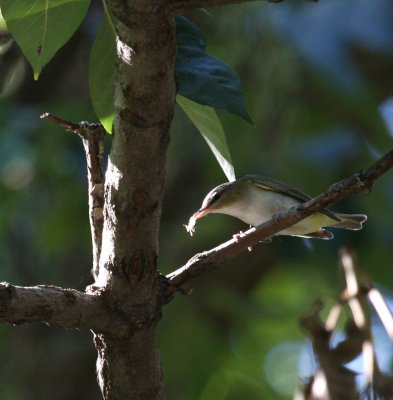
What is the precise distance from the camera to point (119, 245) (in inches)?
55.9

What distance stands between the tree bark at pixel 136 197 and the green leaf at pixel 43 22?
0.55ft

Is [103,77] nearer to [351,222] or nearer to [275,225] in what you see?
[275,225]

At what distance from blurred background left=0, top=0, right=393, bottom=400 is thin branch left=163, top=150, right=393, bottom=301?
1.88m

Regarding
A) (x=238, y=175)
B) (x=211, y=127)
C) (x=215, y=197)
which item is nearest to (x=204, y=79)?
(x=211, y=127)

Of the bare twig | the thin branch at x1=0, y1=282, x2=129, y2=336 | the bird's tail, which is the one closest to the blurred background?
the bird's tail

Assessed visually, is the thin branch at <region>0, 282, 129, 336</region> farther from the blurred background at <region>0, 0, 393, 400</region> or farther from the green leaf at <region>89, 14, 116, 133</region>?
the blurred background at <region>0, 0, 393, 400</region>

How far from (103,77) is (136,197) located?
0.22 meters

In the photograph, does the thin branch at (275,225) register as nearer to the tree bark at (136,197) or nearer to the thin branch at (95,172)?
the tree bark at (136,197)

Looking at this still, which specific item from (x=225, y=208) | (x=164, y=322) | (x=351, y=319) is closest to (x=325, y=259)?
(x=164, y=322)

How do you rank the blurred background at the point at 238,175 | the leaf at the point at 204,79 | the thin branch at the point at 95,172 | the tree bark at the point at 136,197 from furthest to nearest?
the blurred background at the point at 238,175 < the thin branch at the point at 95,172 < the leaf at the point at 204,79 < the tree bark at the point at 136,197

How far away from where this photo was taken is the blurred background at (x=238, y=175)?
3.49 metres

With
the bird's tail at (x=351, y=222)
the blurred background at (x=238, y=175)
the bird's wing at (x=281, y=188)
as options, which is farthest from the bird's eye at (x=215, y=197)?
the blurred background at (x=238, y=175)

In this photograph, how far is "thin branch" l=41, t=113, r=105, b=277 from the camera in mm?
1564

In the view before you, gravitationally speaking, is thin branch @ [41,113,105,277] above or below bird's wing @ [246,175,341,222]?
above
